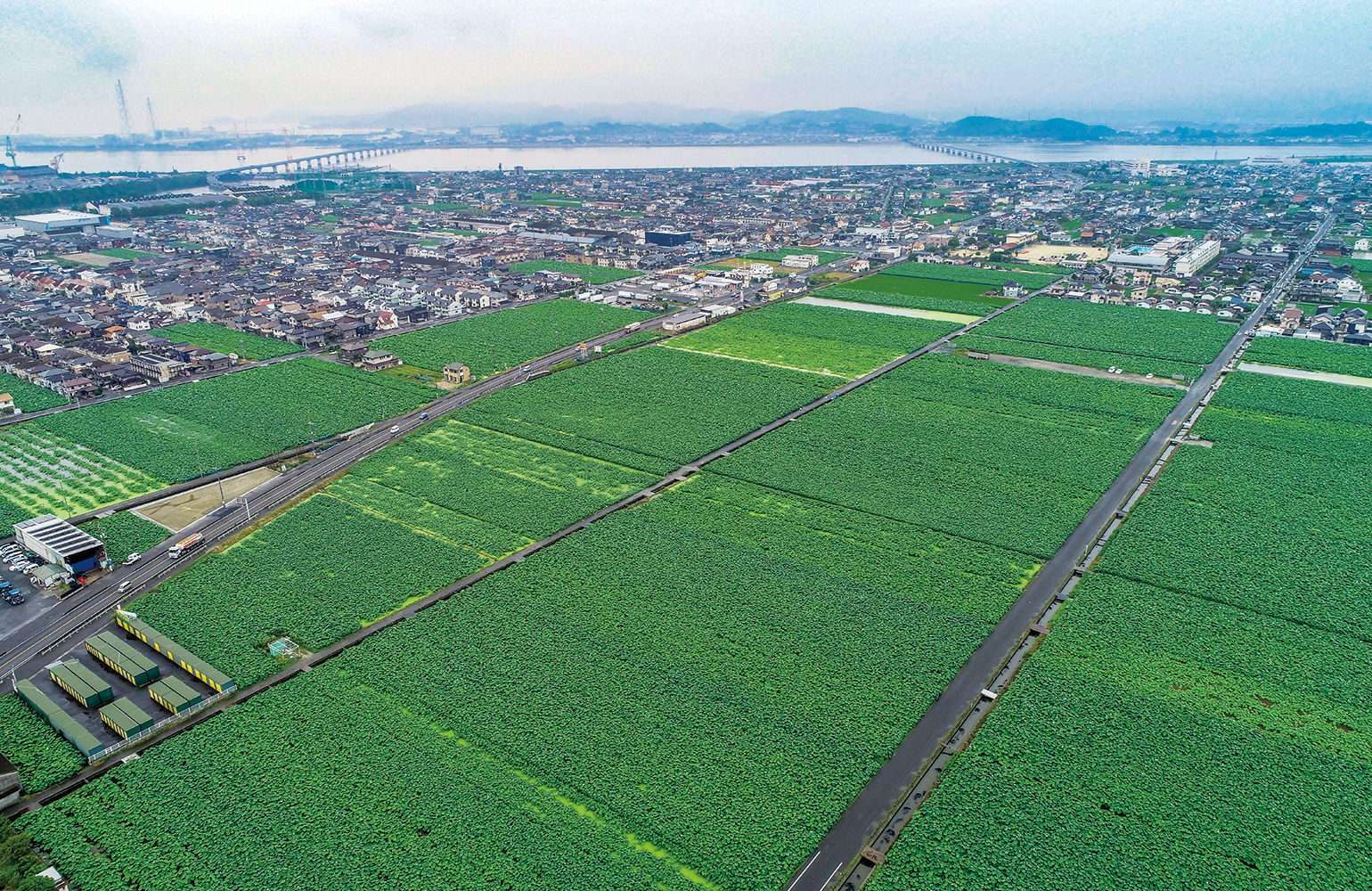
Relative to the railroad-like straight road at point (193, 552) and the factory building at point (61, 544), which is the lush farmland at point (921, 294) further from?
the factory building at point (61, 544)

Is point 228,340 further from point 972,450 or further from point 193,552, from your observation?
point 972,450

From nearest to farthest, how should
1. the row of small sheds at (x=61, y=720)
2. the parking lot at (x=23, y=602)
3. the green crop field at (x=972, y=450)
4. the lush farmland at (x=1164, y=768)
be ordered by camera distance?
the lush farmland at (x=1164, y=768)
the row of small sheds at (x=61, y=720)
the parking lot at (x=23, y=602)
the green crop field at (x=972, y=450)

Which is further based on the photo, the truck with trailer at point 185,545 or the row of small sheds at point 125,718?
the truck with trailer at point 185,545

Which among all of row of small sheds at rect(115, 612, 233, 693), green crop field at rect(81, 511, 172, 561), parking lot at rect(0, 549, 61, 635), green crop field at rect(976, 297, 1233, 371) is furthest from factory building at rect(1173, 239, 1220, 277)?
parking lot at rect(0, 549, 61, 635)

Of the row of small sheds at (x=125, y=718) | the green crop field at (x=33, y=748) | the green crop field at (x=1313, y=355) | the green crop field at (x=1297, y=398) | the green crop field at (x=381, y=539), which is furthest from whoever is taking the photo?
the green crop field at (x=1313, y=355)

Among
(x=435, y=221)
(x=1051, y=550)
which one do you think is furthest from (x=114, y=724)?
(x=435, y=221)

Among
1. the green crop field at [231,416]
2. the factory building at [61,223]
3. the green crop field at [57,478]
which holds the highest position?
the factory building at [61,223]

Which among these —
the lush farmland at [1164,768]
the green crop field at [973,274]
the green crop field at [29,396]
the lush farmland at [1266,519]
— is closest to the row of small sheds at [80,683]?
the lush farmland at [1164,768]
